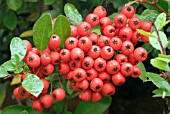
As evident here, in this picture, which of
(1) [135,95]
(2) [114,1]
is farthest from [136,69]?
(1) [135,95]

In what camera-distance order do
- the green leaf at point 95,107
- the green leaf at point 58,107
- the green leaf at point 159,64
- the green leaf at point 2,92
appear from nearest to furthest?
1. the green leaf at point 159,64
2. the green leaf at point 95,107
3. the green leaf at point 58,107
4. the green leaf at point 2,92

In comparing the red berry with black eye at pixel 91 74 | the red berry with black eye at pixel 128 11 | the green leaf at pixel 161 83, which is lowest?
the green leaf at pixel 161 83

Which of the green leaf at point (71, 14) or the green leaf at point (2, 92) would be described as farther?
the green leaf at point (2, 92)

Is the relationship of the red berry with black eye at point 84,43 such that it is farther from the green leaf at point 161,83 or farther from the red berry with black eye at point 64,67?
the green leaf at point 161,83

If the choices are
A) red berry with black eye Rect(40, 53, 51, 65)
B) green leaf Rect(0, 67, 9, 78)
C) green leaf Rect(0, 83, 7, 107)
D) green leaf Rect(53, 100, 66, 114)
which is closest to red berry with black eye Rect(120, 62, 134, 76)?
red berry with black eye Rect(40, 53, 51, 65)

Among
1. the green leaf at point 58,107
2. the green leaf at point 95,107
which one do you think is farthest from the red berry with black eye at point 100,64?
the green leaf at point 58,107

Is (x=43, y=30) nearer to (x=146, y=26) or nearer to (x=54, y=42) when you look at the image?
(x=54, y=42)

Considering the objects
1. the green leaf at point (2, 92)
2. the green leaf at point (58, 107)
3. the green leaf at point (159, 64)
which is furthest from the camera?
the green leaf at point (2, 92)

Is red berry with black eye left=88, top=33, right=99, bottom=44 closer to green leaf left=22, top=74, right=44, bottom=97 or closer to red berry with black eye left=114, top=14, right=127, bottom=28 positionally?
red berry with black eye left=114, top=14, right=127, bottom=28
